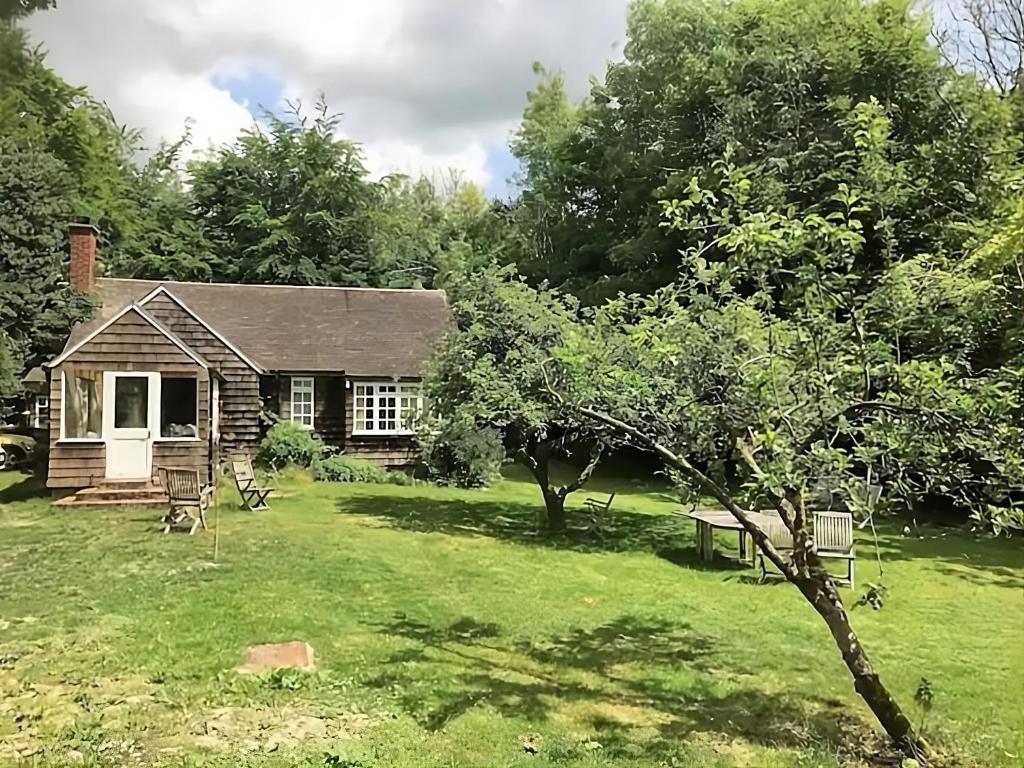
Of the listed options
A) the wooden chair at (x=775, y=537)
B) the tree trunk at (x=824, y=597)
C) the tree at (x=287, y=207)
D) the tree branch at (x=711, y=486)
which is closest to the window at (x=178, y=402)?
the wooden chair at (x=775, y=537)

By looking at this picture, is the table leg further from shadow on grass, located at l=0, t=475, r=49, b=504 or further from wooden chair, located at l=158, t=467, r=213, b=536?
shadow on grass, located at l=0, t=475, r=49, b=504

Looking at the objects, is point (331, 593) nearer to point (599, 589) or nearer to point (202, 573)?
point (202, 573)

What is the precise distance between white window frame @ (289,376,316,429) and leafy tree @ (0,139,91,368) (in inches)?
183

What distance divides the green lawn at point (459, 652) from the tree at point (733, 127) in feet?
23.7

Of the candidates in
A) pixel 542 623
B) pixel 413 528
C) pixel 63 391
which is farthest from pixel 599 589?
pixel 63 391

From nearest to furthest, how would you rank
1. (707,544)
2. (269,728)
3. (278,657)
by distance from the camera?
(269,728), (278,657), (707,544)

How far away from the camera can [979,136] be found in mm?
16234

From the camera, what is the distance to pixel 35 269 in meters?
13.3

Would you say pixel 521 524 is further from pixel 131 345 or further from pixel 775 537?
pixel 131 345

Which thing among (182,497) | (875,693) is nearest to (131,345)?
(182,497)

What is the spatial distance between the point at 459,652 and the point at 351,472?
10.9m

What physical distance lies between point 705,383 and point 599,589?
4048mm

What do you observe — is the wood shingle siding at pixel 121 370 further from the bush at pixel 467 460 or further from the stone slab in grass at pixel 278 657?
the stone slab in grass at pixel 278 657

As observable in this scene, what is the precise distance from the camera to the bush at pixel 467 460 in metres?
16.4
